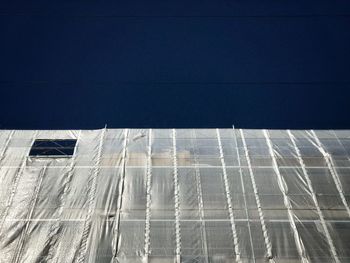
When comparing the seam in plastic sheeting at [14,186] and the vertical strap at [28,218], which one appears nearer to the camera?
the vertical strap at [28,218]

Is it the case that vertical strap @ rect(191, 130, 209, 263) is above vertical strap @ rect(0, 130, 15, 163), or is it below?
below

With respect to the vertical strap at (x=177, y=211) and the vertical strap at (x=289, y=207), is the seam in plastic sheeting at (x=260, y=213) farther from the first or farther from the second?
the vertical strap at (x=177, y=211)

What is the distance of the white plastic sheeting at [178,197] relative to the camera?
712cm

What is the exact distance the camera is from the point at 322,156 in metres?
8.67

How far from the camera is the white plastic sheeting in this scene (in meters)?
7.12

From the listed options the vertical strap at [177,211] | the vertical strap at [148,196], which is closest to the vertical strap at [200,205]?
the vertical strap at [177,211]

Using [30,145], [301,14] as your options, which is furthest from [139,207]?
[301,14]

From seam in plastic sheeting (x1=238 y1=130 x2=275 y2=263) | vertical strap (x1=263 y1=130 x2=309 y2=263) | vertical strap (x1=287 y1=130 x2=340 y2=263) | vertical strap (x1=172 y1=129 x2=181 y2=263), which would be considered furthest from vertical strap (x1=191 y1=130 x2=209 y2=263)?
vertical strap (x1=287 y1=130 x2=340 y2=263)

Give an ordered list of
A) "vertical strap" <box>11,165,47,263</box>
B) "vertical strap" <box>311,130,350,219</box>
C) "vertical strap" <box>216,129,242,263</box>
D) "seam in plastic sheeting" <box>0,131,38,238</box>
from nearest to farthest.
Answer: "vertical strap" <box>11,165,47,263</box>, "vertical strap" <box>216,129,242,263</box>, "seam in plastic sheeting" <box>0,131,38,238</box>, "vertical strap" <box>311,130,350,219</box>

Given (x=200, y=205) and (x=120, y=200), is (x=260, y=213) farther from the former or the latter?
(x=120, y=200)

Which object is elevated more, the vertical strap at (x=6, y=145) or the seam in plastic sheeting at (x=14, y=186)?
the vertical strap at (x=6, y=145)

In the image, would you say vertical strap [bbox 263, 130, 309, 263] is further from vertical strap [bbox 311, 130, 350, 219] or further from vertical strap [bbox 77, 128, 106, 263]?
vertical strap [bbox 77, 128, 106, 263]

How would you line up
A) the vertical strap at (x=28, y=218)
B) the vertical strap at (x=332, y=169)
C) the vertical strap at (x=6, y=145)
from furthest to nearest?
1. the vertical strap at (x=6, y=145)
2. the vertical strap at (x=332, y=169)
3. the vertical strap at (x=28, y=218)

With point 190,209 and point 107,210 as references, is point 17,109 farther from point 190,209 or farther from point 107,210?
point 190,209
